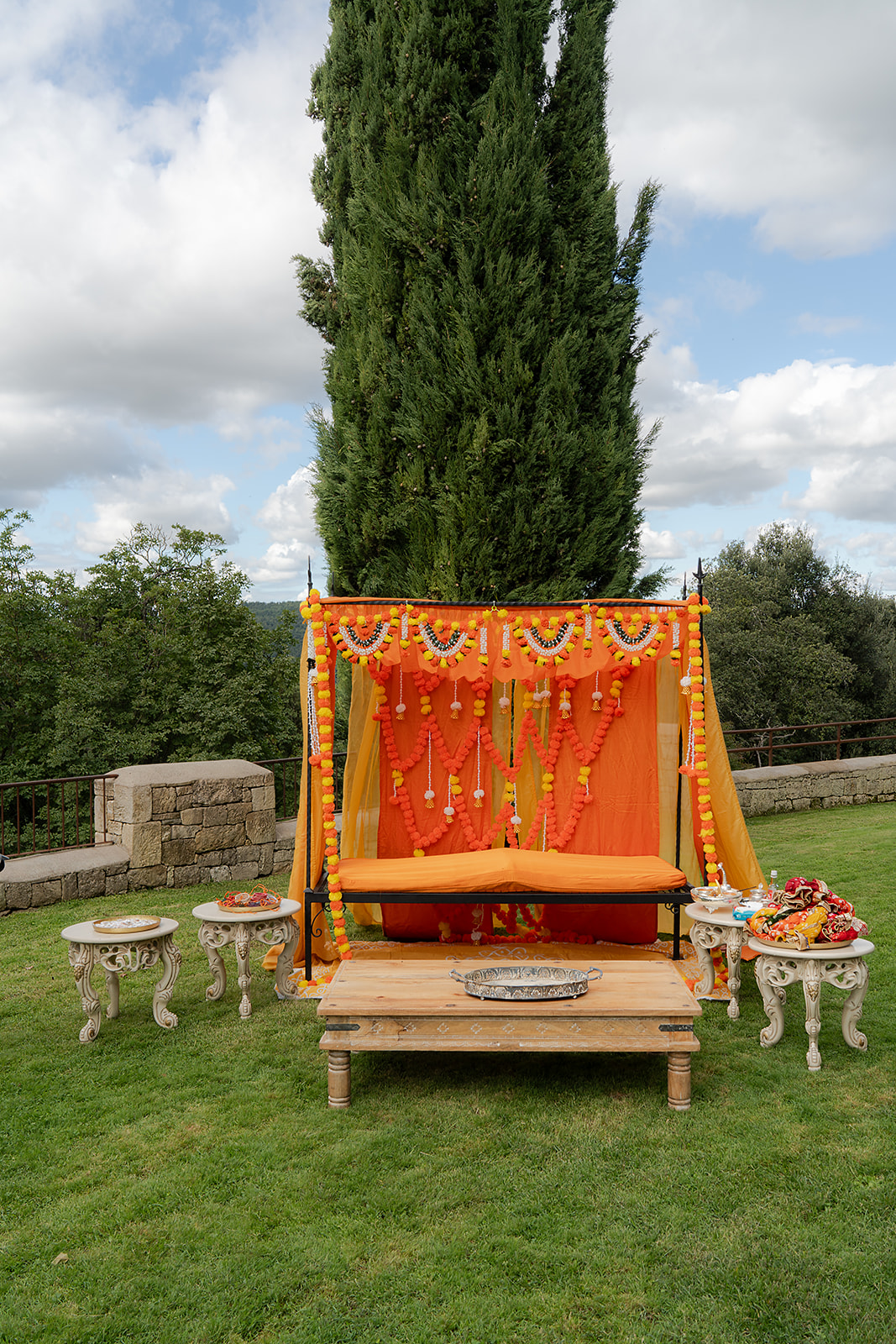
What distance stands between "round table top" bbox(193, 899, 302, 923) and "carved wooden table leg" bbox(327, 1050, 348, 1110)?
1189 mm

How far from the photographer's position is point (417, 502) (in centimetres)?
793

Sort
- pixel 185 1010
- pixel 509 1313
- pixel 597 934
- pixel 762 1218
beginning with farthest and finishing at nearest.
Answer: pixel 597 934 → pixel 185 1010 → pixel 762 1218 → pixel 509 1313

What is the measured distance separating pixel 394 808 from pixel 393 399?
12.8ft

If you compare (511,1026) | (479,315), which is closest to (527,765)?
(511,1026)

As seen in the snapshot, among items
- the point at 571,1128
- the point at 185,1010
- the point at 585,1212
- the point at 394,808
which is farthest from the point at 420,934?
the point at 585,1212

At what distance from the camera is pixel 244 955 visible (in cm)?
470

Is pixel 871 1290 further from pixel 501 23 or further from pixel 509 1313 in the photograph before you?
pixel 501 23

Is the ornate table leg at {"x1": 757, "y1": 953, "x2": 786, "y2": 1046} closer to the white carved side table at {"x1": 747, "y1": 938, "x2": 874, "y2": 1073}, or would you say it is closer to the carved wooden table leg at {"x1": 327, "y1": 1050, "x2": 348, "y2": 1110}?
the white carved side table at {"x1": 747, "y1": 938, "x2": 874, "y2": 1073}

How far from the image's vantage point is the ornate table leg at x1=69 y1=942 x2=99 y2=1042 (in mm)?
4273

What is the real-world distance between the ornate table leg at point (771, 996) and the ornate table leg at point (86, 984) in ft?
10.3

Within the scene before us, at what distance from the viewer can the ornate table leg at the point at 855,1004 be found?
3.97 meters

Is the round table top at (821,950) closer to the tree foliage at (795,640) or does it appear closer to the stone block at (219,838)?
the stone block at (219,838)

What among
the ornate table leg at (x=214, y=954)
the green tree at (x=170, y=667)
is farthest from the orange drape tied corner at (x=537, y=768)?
the green tree at (x=170, y=667)

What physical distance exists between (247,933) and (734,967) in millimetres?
2554
